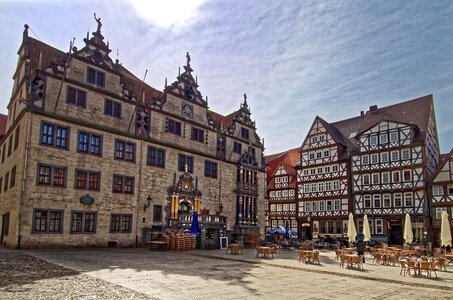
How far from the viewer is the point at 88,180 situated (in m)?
24.6

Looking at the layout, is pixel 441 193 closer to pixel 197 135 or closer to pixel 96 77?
pixel 197 135

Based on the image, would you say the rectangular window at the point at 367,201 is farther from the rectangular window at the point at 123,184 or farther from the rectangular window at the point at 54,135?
the rectangular window at the point at 54,135

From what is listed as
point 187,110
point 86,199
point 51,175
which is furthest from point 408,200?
point 51,175

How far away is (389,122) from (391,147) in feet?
9.55

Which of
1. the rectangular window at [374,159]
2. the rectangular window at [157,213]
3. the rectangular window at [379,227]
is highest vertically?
the rectangular window at [374,159]

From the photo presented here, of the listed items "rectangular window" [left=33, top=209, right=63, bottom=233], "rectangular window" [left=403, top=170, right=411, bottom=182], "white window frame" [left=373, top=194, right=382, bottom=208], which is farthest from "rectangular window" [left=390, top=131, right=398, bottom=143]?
"rectangular window" [left=33, top=209, right=63, bottom=233]

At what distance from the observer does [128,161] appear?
27297mm

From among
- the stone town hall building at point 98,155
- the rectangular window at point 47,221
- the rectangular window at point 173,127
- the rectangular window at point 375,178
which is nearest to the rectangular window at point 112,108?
the stone town hall building at point 98,155

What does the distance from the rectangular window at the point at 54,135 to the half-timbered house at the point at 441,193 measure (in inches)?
1376

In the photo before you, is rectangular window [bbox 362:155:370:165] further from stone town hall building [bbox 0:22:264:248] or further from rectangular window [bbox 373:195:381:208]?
stone town hall building [bbox 0:22:264:248]

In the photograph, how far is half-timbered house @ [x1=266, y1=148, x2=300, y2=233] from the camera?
54031 millimetres

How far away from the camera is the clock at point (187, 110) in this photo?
32259 millimetres

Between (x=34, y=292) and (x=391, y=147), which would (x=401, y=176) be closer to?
(x=391, y=147)

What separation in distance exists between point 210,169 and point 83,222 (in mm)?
13266
